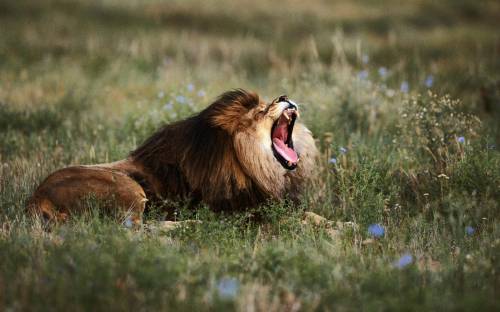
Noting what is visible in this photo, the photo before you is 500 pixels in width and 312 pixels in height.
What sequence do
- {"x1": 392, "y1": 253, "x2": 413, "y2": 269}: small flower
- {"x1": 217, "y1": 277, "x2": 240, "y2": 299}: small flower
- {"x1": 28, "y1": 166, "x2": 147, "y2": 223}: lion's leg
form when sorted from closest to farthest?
{"x1": 217, "y1": 277, "x2": 240, "y2": 299}: small flower < {"x1": 392, "y1": 253, "x2": 413, "y2": 269}: small flower < {"x1": 28, "y1": 166, "x2": 147, "y2": 223}: lion's leg

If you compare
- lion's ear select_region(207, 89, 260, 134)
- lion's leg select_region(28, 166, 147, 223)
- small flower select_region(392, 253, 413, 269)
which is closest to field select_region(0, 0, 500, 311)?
small flower select_region(392, 253, 413, 269)

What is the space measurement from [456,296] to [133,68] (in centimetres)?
868

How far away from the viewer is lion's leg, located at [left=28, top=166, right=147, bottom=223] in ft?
14.7

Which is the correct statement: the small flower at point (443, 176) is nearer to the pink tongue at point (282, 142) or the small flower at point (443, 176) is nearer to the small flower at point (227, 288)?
→ the pink tongue at point (282, 142)

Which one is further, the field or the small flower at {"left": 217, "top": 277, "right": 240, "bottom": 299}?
the field

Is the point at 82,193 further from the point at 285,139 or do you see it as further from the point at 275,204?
the point at 285,139

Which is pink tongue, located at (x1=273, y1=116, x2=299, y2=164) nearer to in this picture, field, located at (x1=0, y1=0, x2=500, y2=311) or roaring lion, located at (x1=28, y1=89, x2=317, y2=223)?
roaring lion, located at (x1=28, y1=89, x2=317, y2=223)

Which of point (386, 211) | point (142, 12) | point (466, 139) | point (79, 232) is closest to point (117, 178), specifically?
point (79, 232)

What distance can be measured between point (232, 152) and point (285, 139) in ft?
1.53

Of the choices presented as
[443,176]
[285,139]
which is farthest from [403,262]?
[443,176]

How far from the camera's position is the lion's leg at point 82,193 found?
4.49 metres

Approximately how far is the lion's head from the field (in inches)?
8.4

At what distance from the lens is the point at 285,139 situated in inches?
197

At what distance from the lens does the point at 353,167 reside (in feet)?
18.4
